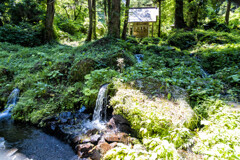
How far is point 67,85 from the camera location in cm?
651

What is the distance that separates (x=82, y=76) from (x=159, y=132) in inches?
173

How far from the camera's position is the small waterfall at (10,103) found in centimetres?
586

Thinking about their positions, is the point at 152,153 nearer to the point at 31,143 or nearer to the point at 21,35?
the point at 31,143

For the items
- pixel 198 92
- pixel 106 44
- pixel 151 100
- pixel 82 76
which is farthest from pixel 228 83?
pixel 106 44

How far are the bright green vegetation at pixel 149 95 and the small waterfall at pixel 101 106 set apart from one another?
0.79 ft

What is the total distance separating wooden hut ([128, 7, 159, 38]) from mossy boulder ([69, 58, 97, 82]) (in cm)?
1482

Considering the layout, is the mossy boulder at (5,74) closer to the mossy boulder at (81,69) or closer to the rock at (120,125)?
the mossy boulder at (81,69)

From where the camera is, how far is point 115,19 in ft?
33.4

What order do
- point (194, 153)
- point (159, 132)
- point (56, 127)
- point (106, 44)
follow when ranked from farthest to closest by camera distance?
point (106, 44) < point (56, 127) < point (159, 132) < point (194, 153)

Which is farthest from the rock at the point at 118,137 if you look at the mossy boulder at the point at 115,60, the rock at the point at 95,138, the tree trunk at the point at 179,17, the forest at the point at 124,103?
the tree trunk at the point at 179,17

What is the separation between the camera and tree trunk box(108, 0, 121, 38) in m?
10.1

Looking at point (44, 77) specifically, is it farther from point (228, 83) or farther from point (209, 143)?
point (228, 83)

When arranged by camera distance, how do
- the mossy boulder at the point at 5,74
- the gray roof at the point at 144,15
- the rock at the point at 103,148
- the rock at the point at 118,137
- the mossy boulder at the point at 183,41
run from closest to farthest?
the rock at the point at 103,148 < the rock at the point at 118,137 < the mossy boulder at the point at 5,74 < the mossy boulder at the point at 183,41 < the gray roof at the point at 144,15

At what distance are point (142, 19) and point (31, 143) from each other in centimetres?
1933
